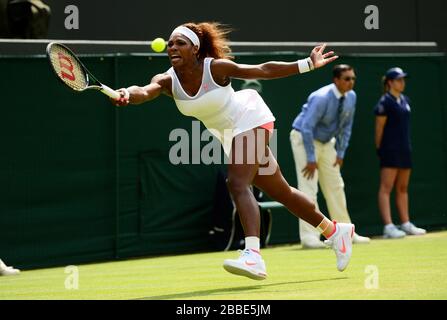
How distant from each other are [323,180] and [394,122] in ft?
4.10

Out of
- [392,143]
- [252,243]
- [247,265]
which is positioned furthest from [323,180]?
[247,265]

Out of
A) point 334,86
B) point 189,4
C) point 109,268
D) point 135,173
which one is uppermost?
point 189,4

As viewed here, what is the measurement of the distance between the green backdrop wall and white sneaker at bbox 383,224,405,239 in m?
0.52

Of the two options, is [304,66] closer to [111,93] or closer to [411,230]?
[111,93]

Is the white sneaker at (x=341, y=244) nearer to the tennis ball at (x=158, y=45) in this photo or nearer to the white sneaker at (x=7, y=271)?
the tennis ball at (x=158, y=45)

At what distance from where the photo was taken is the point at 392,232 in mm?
12070

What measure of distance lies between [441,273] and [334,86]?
3964 millimetres

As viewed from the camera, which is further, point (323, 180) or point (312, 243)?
point (323, 180)

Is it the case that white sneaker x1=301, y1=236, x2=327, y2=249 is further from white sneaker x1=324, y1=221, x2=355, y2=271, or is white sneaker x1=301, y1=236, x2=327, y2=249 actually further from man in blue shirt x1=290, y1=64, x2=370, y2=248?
white sneaker x1=324, y1=221, x2=355, y2=271

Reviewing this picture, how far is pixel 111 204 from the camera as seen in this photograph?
10.8 m

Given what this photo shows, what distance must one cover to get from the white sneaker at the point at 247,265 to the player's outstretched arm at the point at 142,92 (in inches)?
48.5

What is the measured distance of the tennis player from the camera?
7.30m
